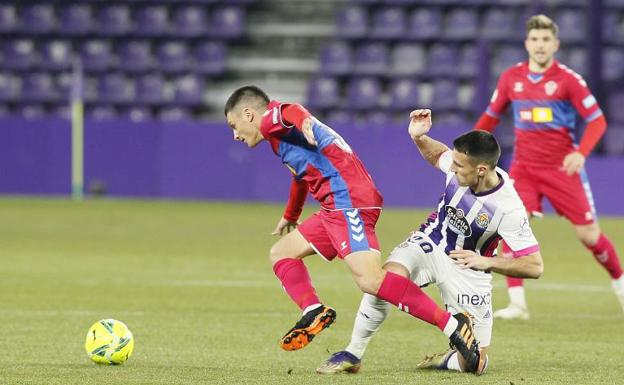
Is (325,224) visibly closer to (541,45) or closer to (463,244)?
(463,244)

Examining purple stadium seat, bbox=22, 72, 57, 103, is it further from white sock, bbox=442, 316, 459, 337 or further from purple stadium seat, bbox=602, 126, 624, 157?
white sock, bbox=442, 316, 459, 337

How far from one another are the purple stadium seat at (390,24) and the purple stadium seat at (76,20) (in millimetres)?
5845

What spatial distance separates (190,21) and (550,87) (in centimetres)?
1711

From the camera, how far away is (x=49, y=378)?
21.2 feet

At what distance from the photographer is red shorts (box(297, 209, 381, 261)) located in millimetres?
6812

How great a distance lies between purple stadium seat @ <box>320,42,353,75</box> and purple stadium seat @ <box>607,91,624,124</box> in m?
5.88

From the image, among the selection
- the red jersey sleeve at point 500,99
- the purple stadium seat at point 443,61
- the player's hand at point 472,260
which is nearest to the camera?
the player's hand at point 472,260

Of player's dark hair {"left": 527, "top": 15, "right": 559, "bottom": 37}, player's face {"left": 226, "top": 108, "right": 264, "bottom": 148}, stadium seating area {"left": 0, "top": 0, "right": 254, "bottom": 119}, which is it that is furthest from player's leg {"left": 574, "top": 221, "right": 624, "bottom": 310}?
stadium seating area {"left": 0, "top": 0, "right": 254, "bottom": 119}

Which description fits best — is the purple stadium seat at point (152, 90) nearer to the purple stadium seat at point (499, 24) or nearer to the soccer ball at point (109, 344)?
the purple stadium seat at point (499, 24)

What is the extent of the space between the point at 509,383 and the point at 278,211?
1482 centimetres

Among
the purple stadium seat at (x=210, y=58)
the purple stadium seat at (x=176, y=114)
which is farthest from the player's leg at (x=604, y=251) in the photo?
the purple stadium seat at (x=210, y=58)

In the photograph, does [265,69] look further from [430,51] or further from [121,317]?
[121,317]

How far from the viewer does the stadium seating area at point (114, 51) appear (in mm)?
25750

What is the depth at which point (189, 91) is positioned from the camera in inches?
995
